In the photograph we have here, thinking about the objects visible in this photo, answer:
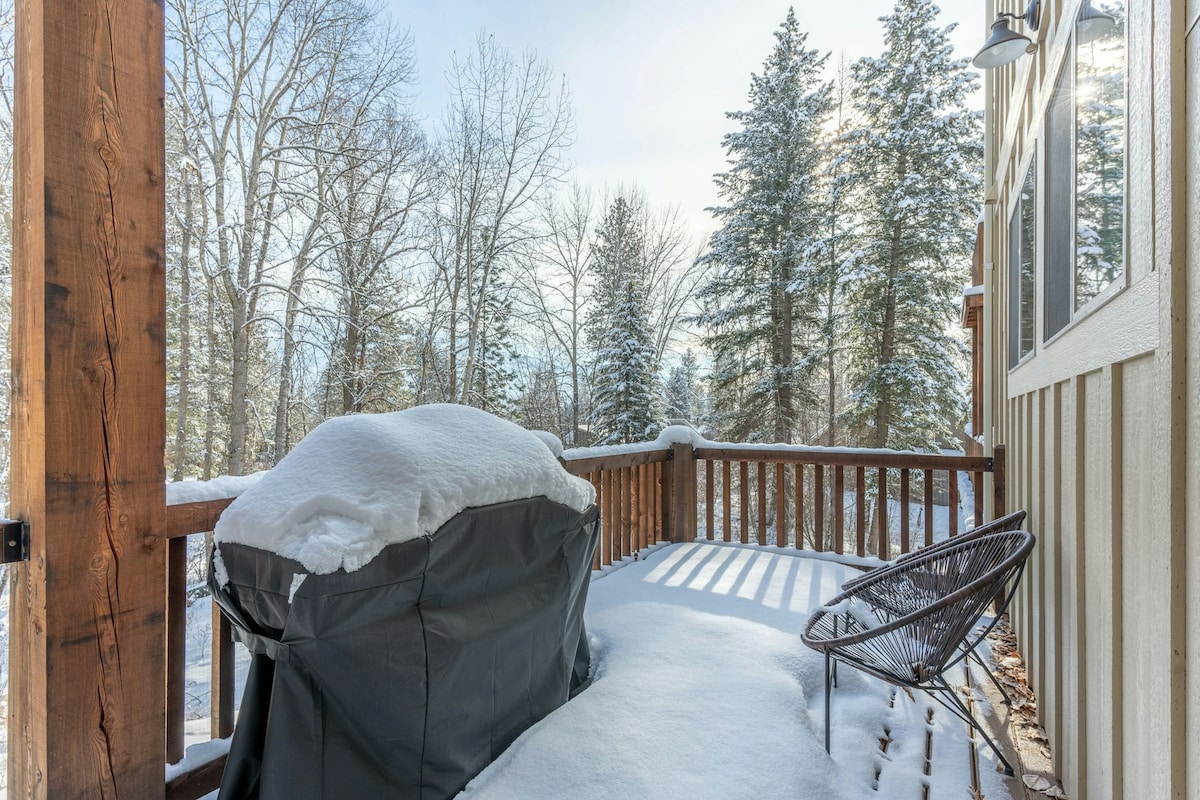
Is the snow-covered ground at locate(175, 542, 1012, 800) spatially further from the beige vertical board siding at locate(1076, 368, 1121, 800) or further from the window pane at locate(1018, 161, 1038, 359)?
the window pane at locate(1018, 161, 1038, 359)

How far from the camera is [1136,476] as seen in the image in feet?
4.09

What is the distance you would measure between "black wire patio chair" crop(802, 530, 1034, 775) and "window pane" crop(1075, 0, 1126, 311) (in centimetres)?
90

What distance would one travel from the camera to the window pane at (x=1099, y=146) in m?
1.41

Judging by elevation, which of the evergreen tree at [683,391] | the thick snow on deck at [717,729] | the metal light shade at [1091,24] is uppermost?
the metal light shade at [1091,24]

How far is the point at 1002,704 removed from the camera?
238cm

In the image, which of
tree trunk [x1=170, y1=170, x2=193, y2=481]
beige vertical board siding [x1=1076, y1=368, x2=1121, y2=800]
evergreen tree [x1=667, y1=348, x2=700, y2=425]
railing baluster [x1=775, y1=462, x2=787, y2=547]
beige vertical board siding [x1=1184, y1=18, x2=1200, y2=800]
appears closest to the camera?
beige vertical board siding [x1=1184, y1=18, x2=1200, y2=800]

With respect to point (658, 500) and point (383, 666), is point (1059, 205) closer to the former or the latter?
point (383, 666)

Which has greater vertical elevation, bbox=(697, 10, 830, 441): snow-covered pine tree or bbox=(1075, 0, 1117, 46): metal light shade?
bbox=(697, 10, 830, 441): snow-covered pine tree

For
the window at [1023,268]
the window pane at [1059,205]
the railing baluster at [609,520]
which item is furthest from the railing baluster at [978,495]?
the railing baluster at [609,520]

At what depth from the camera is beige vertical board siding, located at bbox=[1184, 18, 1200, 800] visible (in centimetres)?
94

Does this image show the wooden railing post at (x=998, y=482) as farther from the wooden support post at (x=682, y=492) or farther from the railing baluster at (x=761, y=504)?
the wooden support post at (x=682, y=492)

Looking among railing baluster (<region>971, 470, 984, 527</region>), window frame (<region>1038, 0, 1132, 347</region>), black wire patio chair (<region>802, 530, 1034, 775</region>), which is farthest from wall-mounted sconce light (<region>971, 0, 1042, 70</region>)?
railing baluster (<region>971, 470, 984, 527</region>)

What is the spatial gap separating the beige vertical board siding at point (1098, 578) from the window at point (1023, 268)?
1.28 m

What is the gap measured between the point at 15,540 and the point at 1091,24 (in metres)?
3.09
